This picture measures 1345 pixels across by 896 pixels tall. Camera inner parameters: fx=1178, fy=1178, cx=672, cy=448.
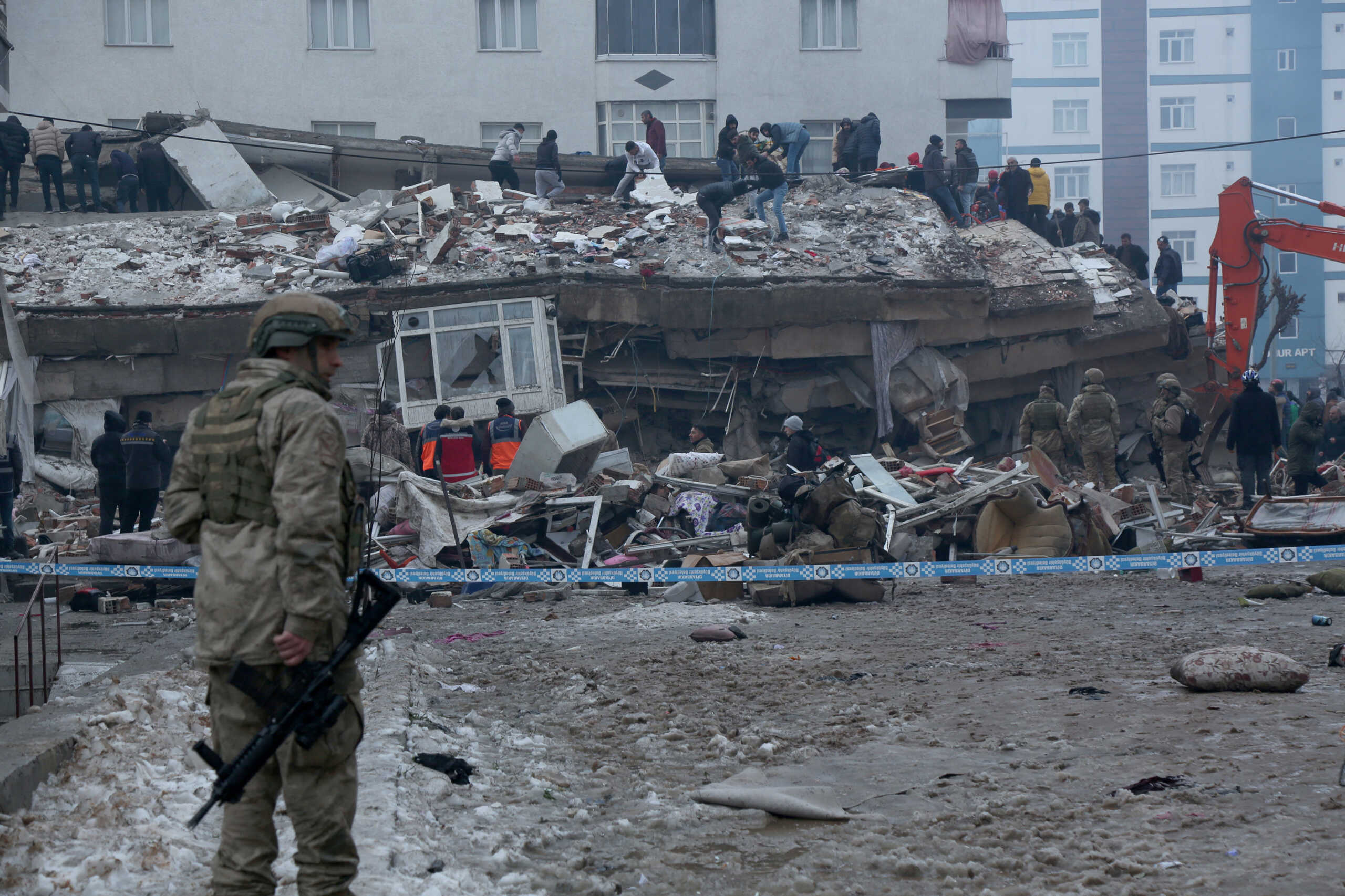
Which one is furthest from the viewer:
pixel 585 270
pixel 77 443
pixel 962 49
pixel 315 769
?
pixel 962 49

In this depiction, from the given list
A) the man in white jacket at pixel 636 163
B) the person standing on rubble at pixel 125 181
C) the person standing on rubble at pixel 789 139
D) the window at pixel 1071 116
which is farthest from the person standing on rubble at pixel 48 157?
the window at pixel 1071 116

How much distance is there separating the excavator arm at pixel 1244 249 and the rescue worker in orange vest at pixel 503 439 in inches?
386

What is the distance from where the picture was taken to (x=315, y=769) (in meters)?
2.74

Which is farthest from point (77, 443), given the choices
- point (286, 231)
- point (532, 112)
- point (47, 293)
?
point (532, 112)

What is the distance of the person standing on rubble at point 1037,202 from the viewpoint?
848 inches

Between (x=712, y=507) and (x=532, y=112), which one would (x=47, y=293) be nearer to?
(x=712, y=507)

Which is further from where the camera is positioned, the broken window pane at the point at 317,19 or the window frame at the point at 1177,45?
the window frame at the point at 1177,45

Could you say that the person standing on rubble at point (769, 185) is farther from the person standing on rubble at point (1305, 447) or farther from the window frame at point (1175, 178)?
the window frame at point (1175, 178)

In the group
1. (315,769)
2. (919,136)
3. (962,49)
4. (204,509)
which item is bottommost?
(315,769)

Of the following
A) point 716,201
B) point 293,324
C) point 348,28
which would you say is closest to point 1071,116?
point 348,28

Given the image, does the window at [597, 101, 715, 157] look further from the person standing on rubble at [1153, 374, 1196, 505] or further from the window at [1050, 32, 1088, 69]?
the window at [1050, 32, 1088, 69]

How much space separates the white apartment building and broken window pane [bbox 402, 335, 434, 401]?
34.0 ft

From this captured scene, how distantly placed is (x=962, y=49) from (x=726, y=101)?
5.55m

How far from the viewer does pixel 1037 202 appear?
21.7m
